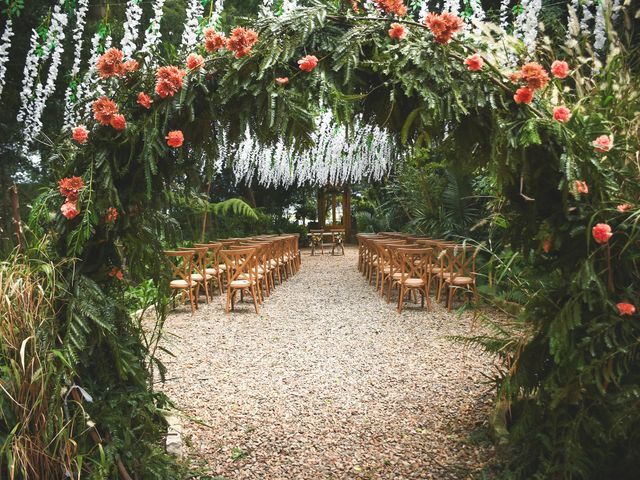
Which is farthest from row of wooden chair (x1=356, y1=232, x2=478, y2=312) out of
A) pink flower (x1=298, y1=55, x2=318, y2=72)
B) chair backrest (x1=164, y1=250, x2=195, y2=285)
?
pink flower (x1=298, y1=55, x2=318, y2=72)

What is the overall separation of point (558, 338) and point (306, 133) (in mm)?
1292

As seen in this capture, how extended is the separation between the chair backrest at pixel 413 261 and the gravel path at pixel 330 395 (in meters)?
0.54

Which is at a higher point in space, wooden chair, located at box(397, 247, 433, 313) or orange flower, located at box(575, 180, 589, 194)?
orange flower, located at box(575, 180, 589, 194)

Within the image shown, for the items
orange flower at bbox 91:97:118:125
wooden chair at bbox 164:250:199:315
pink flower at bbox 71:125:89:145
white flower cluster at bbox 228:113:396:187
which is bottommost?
wooden chair at bbox 164:250:199:315

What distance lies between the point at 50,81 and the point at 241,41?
21.5 ft

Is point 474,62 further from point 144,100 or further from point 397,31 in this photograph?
point 144,100

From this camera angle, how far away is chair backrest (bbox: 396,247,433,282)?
6453 mm

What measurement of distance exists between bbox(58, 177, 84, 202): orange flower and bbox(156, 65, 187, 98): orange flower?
1.64 feet

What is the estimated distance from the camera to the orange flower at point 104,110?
205 centimetres

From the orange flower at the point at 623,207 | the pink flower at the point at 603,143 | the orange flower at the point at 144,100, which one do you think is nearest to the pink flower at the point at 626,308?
the orange flower at the point at 623,207

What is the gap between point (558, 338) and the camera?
6.51ft

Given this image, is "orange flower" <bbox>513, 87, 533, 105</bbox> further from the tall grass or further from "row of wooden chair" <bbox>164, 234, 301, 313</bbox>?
"row of wooden chair" <bbox>164, 234, 301, 313</bbox>

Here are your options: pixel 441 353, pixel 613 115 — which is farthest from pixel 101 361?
pixel 441 353

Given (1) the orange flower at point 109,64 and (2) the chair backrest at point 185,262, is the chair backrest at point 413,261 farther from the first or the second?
(1) the orange flower at point 109,64
